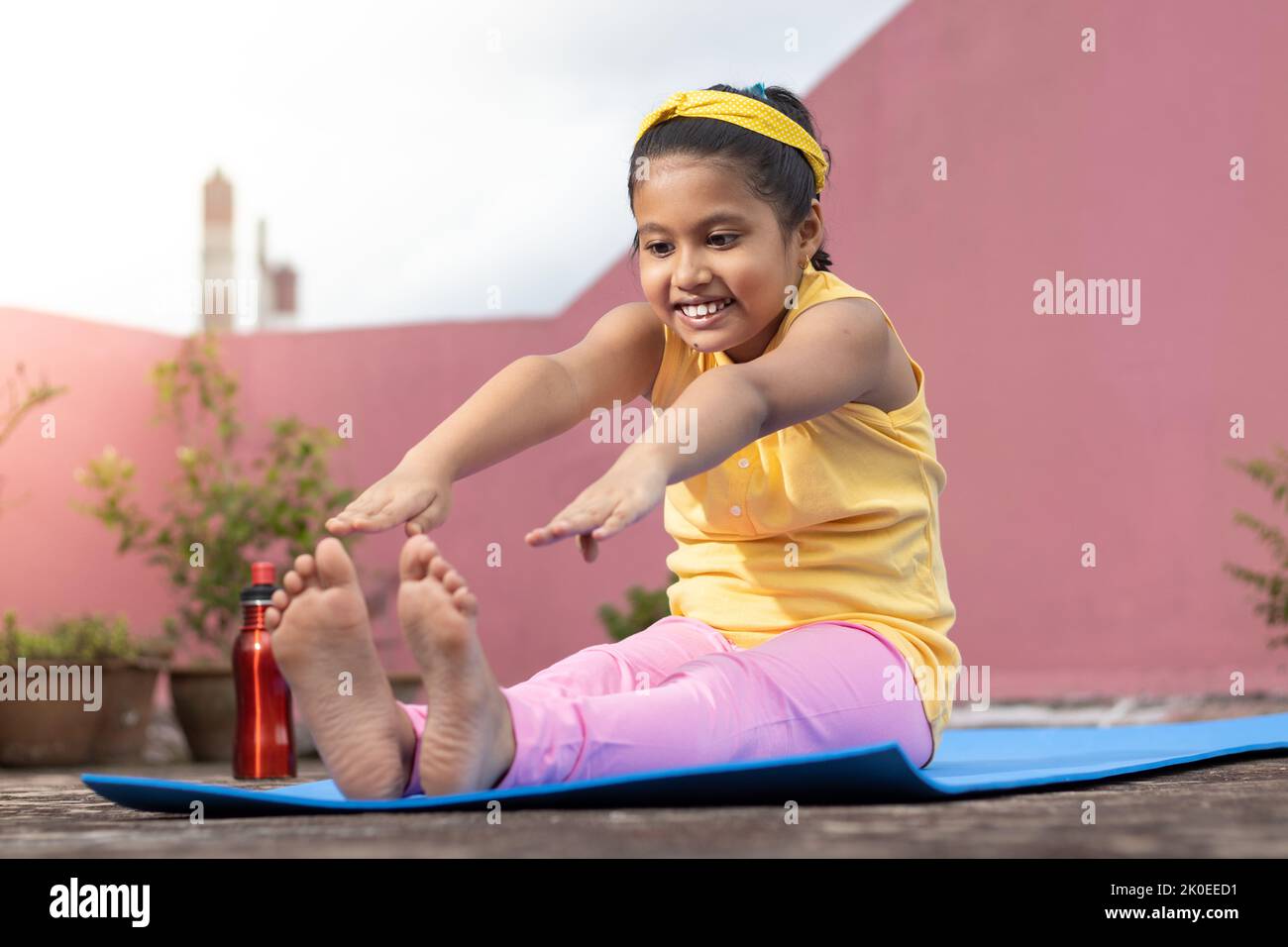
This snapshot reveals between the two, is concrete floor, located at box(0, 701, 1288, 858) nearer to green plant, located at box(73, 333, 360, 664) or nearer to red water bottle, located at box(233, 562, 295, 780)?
red water bottle, located at box(233, 562, 295, 780)

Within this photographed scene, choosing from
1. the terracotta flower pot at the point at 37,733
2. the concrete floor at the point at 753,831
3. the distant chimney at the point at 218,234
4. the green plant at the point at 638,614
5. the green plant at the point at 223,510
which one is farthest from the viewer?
the distant chimney at the point at 218,234

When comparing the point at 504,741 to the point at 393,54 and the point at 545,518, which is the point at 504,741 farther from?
the point at 393,54

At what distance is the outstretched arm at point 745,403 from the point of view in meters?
1.34

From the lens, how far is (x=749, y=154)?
6.12 ft

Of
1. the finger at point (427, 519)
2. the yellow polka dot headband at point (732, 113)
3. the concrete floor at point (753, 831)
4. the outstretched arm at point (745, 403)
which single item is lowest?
the concrete floor at point (753, 831)

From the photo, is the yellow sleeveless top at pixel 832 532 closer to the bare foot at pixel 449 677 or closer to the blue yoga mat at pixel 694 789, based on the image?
the blue yoga mat at pixel 694 789

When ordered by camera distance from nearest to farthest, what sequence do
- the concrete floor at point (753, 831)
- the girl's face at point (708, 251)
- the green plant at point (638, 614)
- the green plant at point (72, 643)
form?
the concrete floor at point (753, 831) → the girl's face at point (708, 251) → the green plant at point (72, 643) → the green plant at point (638, 614)

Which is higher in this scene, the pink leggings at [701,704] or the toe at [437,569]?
the toe at [437,569]

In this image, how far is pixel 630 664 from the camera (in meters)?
1.79

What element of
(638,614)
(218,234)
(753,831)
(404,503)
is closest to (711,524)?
(404,503)

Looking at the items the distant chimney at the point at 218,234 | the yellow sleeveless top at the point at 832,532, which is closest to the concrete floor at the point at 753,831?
the yellow sleeveless top at the point at 832,532

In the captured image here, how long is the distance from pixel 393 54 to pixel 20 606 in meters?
2.87

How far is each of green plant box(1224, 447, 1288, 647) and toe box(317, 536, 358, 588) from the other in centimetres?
338
